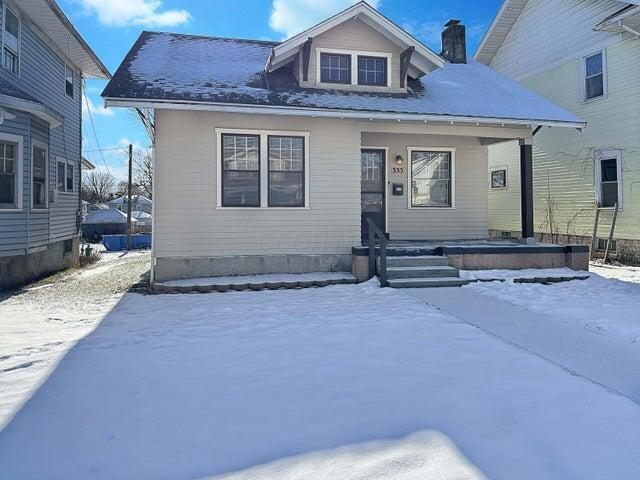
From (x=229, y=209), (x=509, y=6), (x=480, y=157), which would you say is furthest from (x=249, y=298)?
(x=509, y=6)

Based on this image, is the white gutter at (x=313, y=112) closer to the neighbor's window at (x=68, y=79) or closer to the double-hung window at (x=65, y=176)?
the double-hung window at (x=65, y=176)

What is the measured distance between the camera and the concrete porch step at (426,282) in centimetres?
823

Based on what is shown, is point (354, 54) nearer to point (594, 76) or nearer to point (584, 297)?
point (584, 297)

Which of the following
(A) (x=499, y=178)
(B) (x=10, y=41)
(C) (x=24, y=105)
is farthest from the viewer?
(A) (x=499, y=178)

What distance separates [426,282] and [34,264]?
29.9 ft

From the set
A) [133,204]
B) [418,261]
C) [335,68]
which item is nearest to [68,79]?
[335,68]

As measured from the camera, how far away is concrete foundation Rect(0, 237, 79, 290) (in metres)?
9.48

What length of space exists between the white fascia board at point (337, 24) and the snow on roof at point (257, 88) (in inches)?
21.1

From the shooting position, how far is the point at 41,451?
110 inches

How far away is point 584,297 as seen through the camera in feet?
24.1

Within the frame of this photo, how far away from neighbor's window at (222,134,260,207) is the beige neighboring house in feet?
33.3

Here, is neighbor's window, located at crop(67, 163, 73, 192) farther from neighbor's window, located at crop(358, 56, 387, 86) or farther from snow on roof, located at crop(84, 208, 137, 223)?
snow on roof, located at crop(84, 208, 137, 223)

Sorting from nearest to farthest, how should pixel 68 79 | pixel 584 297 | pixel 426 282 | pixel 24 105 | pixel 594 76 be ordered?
pixel 584 297 → pixel 24 105 → pixel 426 282 → pixel 594 76 → pixel 68 79

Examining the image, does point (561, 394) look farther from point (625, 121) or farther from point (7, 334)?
Result: point (625, 121)
